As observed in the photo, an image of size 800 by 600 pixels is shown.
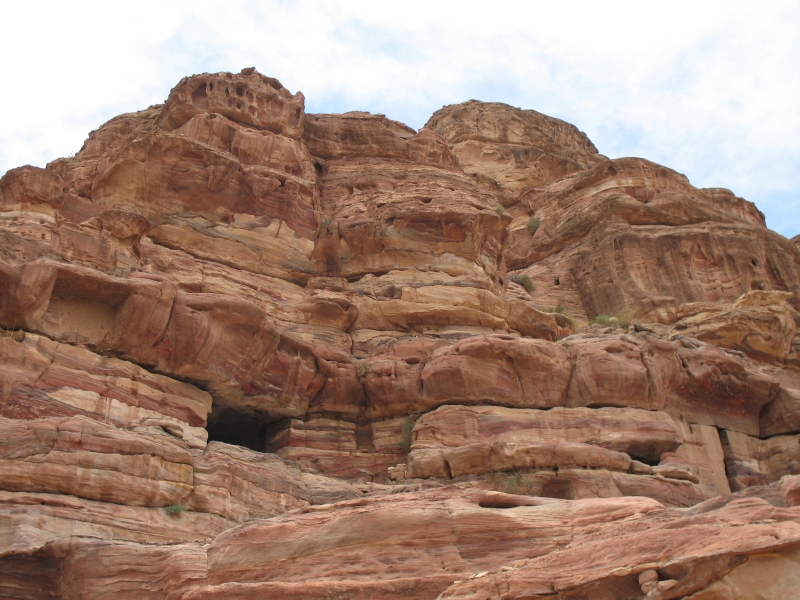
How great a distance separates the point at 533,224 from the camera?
46.7 m

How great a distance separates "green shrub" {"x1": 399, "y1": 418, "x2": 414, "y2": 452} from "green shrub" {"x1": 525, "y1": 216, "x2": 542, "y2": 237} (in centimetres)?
2669

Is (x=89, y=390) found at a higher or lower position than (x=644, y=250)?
lower

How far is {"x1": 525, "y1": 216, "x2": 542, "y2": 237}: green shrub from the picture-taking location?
152 ft

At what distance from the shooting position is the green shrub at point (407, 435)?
20922 mm

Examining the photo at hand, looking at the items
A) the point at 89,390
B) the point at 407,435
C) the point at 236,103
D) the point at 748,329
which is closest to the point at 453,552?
the point at 89,390

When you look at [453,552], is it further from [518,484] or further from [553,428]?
[553,428]

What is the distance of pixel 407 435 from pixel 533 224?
91.2ft

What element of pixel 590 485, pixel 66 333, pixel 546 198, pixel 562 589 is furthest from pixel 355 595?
pixel 546 198

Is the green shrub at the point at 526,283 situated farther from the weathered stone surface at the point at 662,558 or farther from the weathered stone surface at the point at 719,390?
the weathered stone surface at the point at 662,558

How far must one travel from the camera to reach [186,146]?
25688 mm

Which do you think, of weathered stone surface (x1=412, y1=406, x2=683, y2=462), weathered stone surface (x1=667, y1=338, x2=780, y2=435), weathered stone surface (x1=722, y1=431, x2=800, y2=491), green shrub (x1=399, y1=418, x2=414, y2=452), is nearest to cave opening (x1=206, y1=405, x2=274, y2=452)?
green shrub (x1=399, y1=418, x2=414, y2=452)

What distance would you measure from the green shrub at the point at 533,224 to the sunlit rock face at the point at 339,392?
8.80 m

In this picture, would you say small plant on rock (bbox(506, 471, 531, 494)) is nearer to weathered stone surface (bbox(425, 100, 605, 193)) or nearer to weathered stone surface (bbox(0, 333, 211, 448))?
weathered stone surface (bbox(0, 333, 211, 448))

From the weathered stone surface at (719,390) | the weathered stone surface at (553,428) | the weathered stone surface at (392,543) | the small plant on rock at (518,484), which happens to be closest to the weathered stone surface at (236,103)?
the weathered stone surface at (553,428)
